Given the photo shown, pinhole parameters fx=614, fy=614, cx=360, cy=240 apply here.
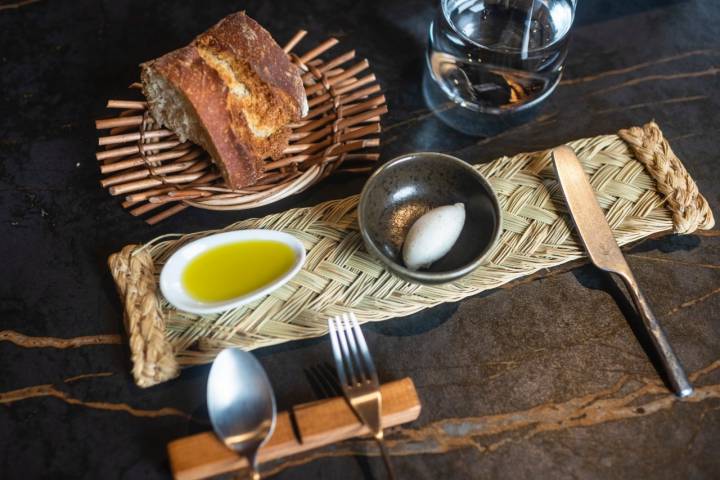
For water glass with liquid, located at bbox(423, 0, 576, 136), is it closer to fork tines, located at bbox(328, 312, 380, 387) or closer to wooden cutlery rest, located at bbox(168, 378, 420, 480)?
fork tines, located at bbox(328, 312, 380, 387)

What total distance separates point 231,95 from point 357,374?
592 millimetres

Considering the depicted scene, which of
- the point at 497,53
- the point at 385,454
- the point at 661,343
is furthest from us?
the point at 497,53

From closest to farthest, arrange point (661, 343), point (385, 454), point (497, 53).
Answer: point (385, 454), point (661, 343), point (497, 53)

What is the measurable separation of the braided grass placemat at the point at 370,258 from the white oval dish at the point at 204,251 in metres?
0.04

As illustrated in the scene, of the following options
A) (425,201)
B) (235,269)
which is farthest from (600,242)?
(235,269)

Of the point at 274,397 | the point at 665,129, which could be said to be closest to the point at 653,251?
the point at 665,129

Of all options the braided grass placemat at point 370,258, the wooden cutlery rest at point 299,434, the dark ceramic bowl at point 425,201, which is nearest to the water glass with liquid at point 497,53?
the braided grass placemat at point 370,258

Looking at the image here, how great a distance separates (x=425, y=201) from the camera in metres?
1.22

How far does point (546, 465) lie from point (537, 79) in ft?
2.71

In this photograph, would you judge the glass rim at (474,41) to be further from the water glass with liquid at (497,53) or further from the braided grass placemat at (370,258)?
the braided grass placemat at (370,258)

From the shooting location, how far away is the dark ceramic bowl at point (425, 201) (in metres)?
1.15

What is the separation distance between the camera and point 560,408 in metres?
1.13

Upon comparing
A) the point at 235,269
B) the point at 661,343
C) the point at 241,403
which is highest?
the point at 235,269

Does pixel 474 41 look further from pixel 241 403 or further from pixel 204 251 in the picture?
pixel 241 403
